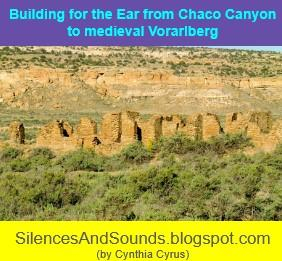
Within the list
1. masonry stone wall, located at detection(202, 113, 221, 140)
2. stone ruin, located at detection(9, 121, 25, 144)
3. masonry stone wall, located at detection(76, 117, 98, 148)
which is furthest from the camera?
stone ruin, located at detection(9, 121, 25, 144)

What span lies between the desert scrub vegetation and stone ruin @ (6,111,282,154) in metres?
0.93

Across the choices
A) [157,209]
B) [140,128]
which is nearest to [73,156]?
[140,128]

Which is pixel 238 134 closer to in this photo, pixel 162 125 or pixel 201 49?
pixel 162 125

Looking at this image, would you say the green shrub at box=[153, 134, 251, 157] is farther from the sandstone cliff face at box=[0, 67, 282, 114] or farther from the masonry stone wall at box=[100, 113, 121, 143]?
the sandstone cliff face at box=[0, 67, 282, 114]

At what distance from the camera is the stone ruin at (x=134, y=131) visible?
1920cm

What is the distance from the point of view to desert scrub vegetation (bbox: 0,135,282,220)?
11.5 m

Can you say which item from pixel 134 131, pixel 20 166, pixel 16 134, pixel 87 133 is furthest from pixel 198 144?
pixel 16 134

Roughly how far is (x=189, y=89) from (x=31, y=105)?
40.3 feet

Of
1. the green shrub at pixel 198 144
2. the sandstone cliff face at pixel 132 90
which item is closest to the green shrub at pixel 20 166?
the green shrub at pixel 198 144

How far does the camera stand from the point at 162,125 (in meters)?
20.2

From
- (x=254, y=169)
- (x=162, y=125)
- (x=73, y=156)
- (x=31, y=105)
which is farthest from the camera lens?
(x=31, y=105)

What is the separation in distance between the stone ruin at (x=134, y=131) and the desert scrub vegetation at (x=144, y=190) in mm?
929

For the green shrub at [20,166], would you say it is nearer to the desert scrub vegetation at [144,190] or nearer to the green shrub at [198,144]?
the desert scrub vegetation at [144,190]

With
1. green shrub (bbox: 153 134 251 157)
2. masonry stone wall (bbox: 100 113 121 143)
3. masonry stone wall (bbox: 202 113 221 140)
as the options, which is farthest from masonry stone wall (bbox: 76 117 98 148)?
masonry stone wall (bbox: 202 113 221 140)
